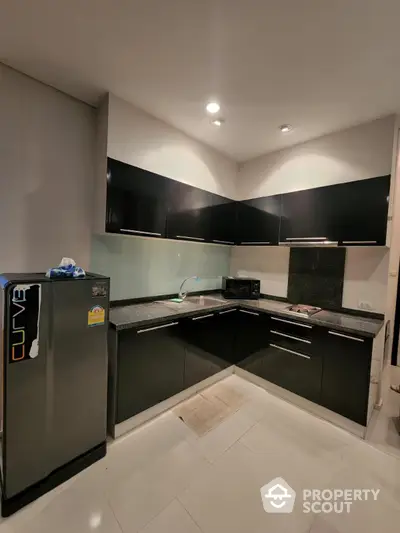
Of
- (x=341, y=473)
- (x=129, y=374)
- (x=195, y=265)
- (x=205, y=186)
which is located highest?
(x=205, y=186)

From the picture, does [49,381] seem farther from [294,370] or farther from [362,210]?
[362,210]

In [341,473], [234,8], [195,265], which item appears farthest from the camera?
[195,265]

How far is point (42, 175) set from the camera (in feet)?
5.98

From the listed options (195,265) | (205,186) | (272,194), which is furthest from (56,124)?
(272,194)

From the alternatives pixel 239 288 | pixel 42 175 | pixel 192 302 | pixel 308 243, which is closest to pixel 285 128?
pixel 308 243

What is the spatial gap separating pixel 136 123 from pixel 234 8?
44.2 inches

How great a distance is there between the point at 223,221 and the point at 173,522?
2.59 m

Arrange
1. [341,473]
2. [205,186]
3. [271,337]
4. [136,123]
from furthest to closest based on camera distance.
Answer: [205,186], [271,337], [136,123], [341,473]

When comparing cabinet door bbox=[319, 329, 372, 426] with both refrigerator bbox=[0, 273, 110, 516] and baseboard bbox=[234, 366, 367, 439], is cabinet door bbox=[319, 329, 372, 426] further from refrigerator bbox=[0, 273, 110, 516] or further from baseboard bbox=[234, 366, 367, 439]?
refrigerator bbox=[0, 273, 110, 516]

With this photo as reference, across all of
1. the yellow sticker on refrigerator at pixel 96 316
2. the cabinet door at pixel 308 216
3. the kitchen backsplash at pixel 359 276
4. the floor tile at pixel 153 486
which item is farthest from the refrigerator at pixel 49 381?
the kitchen backsplash at pixel 359 276

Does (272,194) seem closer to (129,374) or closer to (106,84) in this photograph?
(106,84)

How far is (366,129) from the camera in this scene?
6.93ft

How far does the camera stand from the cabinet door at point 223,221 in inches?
110

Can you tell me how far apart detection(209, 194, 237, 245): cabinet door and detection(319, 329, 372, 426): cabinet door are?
1.48 meters
